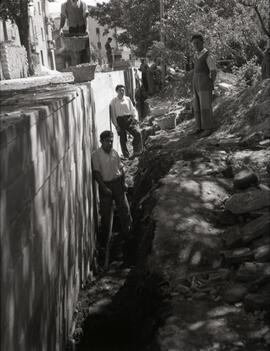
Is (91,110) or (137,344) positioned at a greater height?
(91,110)

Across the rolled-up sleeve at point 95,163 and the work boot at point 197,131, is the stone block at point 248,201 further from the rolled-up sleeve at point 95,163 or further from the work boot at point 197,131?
the work boot at point 197,131

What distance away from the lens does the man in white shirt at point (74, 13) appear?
10961 millimetres

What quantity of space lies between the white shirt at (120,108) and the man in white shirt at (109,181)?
3.83 m

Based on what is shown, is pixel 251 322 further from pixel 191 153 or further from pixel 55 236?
pixel 191 153

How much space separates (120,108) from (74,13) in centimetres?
214

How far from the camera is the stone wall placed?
3.32m

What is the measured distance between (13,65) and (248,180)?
12.9m

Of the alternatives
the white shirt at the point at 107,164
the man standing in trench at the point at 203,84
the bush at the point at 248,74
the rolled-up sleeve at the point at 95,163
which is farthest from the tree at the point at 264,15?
the rolled-up sleeve at the point at 95,163

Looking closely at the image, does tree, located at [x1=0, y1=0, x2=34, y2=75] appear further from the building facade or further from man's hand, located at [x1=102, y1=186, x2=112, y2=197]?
man's hand, located at [x1=102, y1=186, x2=112, y2=197]

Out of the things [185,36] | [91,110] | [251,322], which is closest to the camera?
[251,322]

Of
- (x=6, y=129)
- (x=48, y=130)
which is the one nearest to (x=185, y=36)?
(x=48, y=130)

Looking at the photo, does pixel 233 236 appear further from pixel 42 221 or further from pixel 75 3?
pixel 75 3

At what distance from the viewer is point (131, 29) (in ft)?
97.2

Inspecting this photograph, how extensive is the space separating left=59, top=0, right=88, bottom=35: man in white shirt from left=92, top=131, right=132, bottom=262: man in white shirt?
Result: 14.2 ft
